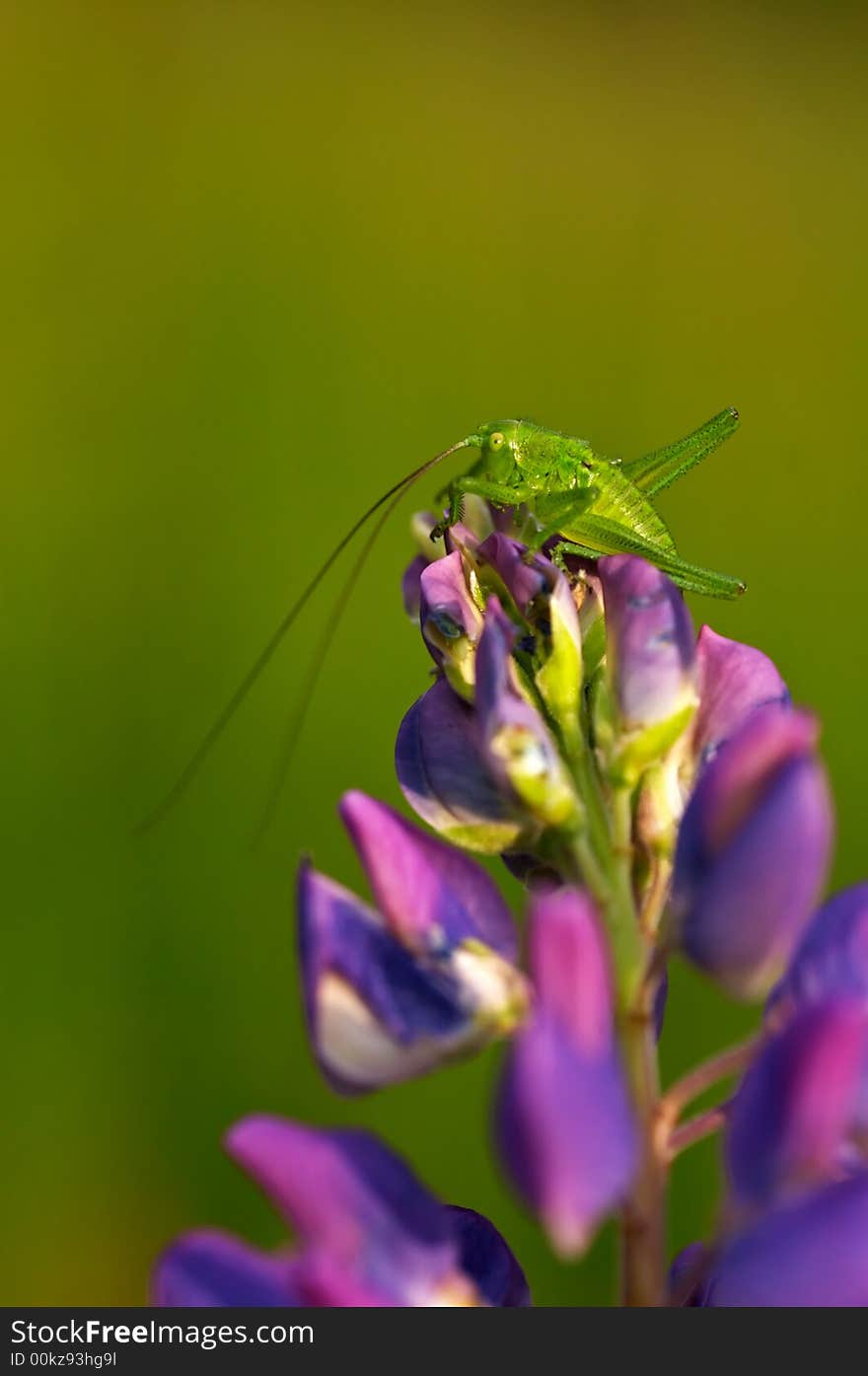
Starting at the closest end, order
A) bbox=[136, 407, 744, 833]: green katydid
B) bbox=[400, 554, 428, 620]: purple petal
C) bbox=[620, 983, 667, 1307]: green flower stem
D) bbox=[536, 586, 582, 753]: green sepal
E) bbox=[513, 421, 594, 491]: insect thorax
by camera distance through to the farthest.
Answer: bbox=[620, 983, 667, 1307]: green flower stem, bbox=[536, 586, 582, 753]: green sepal, bbox=[400, 554, 428, 620]: purple petal, bbox=[136, 407, 744, 833]: green katydid, bbox=[513, 421, 594, 491]: insect thorax

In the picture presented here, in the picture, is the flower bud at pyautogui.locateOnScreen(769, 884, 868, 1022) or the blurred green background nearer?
the flower bud at pyautogui.locateOnScreen(769, 884, 868, 1022)

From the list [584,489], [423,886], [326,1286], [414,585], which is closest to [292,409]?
[584,489]

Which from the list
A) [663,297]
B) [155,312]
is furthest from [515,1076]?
[663,297]

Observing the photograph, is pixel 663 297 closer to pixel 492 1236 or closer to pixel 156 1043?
pixel 156 1043

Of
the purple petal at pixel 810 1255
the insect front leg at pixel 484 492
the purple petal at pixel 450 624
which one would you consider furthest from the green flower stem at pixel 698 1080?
the insect front leg at pixel 484 492

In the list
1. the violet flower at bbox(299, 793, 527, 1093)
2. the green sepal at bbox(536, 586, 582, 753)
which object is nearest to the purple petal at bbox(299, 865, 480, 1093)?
the violet flower at bbox(299, 793, 527, 1093)

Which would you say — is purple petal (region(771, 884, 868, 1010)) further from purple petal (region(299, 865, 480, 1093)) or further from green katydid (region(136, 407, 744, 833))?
green katydid (region(136, 407, 744, 833))

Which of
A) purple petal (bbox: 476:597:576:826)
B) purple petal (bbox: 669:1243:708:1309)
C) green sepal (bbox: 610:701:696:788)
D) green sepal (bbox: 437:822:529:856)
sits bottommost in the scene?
purple petal (bbox: 669:1243:708:1309)

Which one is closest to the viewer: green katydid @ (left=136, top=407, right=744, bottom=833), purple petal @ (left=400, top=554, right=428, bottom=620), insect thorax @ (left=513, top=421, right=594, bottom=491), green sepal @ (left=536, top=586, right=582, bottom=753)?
green sepal @ (left=536, top=586, right=582, bottom=753)
